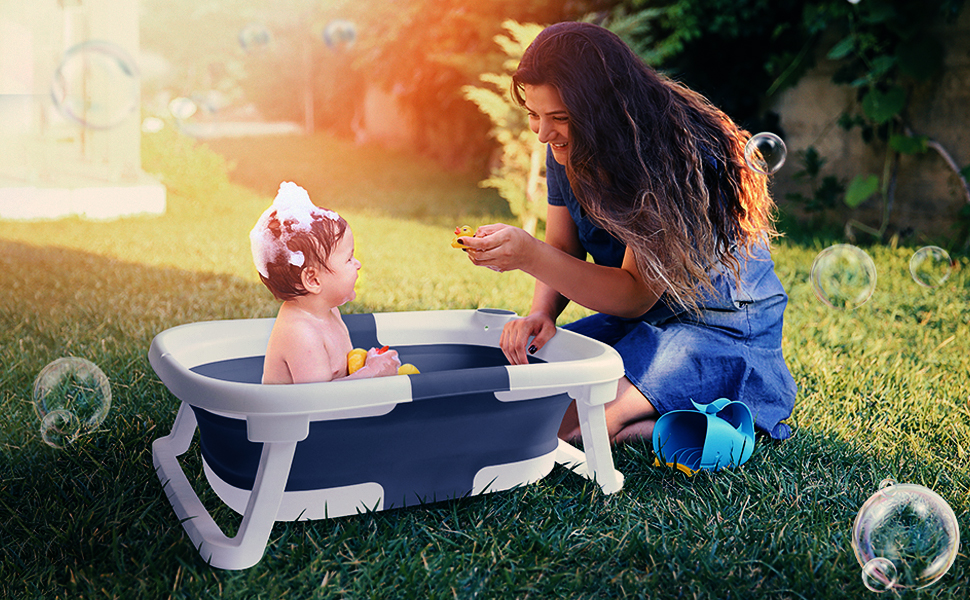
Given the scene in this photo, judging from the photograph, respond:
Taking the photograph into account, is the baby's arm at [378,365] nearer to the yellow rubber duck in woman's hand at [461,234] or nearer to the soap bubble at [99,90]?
the yellow rubber duck in woman's hand at [461,234]

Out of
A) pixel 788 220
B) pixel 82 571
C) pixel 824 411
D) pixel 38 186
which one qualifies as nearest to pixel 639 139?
pixel 824 411

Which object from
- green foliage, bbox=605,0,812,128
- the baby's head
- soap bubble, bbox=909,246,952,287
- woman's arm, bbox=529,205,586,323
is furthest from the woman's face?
green foliage, bbox=605,0,812,128

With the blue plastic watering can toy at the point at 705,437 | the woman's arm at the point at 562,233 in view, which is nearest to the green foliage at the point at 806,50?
the woman's arm at the point at 562,233

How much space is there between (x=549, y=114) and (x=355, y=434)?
731 mm

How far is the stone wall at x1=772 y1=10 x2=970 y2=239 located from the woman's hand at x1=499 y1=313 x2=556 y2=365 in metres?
3.41

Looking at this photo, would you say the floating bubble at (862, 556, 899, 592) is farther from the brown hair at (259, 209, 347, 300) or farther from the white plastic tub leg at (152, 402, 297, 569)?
the brown hair at (259, 209, 347, 300)

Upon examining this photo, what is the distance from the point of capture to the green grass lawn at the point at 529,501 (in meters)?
1.24

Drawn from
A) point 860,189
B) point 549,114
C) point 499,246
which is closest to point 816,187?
point 860,189

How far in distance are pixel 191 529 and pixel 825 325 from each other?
2301 mm

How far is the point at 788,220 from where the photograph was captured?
16.8 feet

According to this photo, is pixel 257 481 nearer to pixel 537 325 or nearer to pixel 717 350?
pixel 537 325

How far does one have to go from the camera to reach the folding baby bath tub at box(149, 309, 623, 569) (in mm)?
1214

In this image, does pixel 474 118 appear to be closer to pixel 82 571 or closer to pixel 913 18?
pixel 913 18

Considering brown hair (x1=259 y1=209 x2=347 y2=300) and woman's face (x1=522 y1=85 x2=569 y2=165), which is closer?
brown hair (x1=259 y1=209 x2=347 y2=300)
